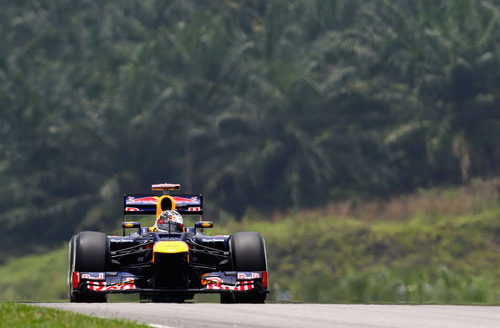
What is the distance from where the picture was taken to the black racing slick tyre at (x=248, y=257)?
17688mm

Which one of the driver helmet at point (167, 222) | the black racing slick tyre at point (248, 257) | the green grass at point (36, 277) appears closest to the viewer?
the black racing slick tyre at point (248, 257)

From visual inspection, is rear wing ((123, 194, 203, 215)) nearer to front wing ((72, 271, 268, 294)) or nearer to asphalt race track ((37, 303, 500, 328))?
front wing ((72, 271, 268, 294))

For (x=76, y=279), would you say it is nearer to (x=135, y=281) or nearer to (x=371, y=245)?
(x=135, y=281)

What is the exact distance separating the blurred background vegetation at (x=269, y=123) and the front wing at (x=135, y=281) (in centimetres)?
3729

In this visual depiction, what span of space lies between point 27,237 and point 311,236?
16464 millimetres

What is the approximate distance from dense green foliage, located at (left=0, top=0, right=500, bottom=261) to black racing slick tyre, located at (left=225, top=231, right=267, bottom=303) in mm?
40471

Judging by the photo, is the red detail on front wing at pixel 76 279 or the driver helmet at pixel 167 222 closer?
the red detail on front wing at pixel 76 279

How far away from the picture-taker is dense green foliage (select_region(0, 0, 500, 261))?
2330 inches

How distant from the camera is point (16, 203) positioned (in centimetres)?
6134

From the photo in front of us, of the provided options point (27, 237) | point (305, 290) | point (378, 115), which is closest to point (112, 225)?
point (27, 237)

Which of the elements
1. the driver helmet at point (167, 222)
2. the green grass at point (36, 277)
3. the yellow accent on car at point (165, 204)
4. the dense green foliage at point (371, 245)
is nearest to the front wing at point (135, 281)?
the driver helmet at point (167, 222)

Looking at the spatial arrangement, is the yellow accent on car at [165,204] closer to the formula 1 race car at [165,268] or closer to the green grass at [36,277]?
the formula 1 race car at [165,268]

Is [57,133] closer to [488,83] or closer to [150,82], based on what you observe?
[150,82]

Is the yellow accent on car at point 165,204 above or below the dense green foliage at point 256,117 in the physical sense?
below
